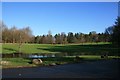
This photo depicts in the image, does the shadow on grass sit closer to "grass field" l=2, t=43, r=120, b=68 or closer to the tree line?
"grass field" l=2, t=43, r=120, b=68

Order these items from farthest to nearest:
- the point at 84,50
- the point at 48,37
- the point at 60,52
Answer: the point at 48,37 < the point at 84,50 < the point at 60,52

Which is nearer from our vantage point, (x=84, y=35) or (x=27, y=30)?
(x=27, y=30)

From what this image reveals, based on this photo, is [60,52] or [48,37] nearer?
[60,52]

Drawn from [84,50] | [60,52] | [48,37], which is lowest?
[60,52]

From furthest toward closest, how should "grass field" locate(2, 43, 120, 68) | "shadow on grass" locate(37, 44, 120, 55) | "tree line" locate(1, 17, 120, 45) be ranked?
1. "tree line" locate(1, 17, 120, 45)
2. "shadow on grass" locate(37, 44, 120, 55)
3. "grass field" locate(2, 43, 120, 68)

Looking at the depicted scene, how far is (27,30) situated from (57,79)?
90.5 metres

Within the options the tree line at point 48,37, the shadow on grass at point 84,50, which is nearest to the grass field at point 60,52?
the shadow on grass at point 84,50

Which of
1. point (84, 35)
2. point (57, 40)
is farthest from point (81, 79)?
point (84, 35)

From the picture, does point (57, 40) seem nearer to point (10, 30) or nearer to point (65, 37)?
point (65, 37)

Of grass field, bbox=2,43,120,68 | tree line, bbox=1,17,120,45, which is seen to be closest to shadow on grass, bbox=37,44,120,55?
grass field, bbox=2,43,120,68

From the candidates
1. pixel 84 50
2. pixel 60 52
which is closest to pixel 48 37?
pixel 84 50

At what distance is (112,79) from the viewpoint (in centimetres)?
1797

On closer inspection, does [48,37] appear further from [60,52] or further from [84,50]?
[60,52]

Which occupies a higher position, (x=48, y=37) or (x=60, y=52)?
(x=48, y=37)
